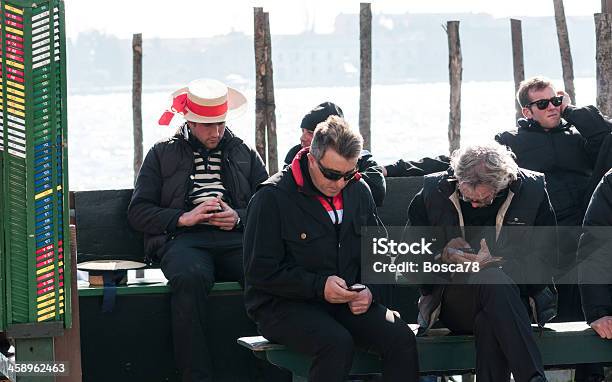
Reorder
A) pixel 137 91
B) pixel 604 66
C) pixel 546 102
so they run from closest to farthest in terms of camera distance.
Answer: pixel 546 102 < pixel 604 66 < pixel 137 91

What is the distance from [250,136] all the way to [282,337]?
136ft

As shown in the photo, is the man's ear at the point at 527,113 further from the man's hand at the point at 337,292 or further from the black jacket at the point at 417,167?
the man's hand at the point at 337,292

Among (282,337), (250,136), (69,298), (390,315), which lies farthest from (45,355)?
(250,136)

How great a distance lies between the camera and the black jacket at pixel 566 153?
6586mm

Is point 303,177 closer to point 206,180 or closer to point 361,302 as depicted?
point 361,302

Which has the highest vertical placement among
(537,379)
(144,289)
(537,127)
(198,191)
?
(537,127)

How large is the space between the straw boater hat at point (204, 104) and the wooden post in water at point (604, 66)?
4955mm

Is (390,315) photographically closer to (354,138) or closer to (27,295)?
(354,138)

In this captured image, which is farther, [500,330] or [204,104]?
[204,104]

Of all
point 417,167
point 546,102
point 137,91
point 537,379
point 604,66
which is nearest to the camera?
point 537,379

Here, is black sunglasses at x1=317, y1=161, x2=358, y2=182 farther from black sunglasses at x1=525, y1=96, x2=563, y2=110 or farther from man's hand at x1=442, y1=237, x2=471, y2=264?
black sunglasses at x1=525, y1=96, x2=563, y2=110

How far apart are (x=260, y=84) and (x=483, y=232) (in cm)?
684

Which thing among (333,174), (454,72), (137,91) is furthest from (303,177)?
(137,91)

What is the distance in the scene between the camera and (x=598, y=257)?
5523 mm
